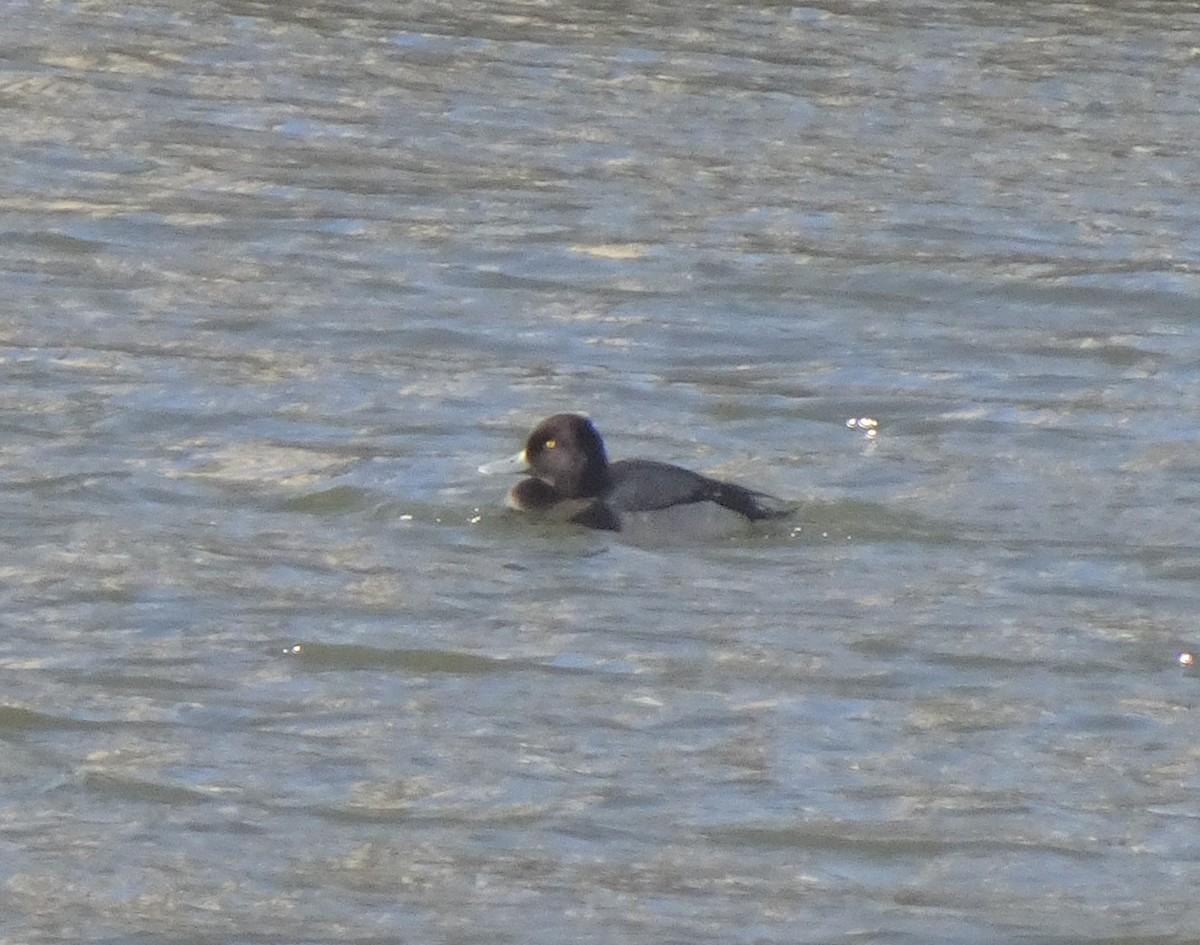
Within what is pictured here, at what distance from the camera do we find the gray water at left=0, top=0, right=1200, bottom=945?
7.49 metres

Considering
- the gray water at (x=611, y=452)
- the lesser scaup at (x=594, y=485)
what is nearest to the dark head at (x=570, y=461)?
the lesser scaup at (x=594, y=485)

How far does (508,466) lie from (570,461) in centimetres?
37

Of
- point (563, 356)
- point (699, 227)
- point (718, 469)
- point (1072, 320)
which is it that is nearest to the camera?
point (718, 469)

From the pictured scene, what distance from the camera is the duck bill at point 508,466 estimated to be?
36.1 feet

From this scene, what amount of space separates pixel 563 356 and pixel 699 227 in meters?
2.44

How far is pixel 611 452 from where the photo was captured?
39.5ft

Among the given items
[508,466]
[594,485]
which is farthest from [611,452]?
[594,485]

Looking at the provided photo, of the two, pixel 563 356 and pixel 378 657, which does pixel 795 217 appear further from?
pixel 378 657

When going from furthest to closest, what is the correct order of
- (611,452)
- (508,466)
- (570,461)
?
(611,452) < (508,466) < (570,461)

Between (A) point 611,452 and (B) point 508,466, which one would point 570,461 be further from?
(A) point 611,452

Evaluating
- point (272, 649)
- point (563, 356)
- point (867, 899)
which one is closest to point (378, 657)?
point (272, 649)

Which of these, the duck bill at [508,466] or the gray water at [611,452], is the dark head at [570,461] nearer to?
the duck bill at [508,466]

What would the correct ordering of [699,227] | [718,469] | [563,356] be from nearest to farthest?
[718,469], [563,356], [699,227]

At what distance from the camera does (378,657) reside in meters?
9.02
